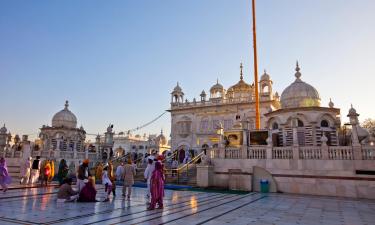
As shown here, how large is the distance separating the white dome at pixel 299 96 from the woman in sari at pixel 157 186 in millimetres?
13807

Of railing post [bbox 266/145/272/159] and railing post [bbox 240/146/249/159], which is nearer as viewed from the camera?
railing post [bbox 266/145/272/159]

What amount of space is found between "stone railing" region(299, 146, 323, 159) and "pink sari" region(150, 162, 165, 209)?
339 inches

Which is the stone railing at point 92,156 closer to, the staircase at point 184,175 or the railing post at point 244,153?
the staircase at point 184,175

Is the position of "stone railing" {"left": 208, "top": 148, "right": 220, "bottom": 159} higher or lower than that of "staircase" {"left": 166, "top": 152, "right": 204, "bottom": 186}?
higher

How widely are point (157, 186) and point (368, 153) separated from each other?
10.3 meters

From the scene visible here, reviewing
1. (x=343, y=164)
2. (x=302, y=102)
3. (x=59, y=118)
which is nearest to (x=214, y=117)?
(x=302, y=102)

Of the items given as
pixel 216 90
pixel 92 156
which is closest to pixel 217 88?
pixel 216 90

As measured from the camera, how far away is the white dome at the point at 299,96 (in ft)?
63.2

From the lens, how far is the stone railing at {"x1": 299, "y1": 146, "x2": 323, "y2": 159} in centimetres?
1370

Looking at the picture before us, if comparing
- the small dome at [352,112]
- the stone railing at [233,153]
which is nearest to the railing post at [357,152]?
the small dome at [352,112]

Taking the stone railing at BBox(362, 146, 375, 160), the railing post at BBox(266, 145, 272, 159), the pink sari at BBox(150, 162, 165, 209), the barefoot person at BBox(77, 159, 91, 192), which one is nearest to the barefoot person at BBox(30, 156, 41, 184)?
the barefoot person at BBox(77, 159, 91, 192)

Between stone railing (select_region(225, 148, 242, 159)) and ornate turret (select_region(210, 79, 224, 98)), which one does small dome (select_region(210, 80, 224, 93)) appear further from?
stone railing (select_region(225, 148, 242, 159))

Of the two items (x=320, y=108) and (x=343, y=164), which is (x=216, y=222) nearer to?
(x=343, y=164)

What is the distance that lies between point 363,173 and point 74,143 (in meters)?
28.2
